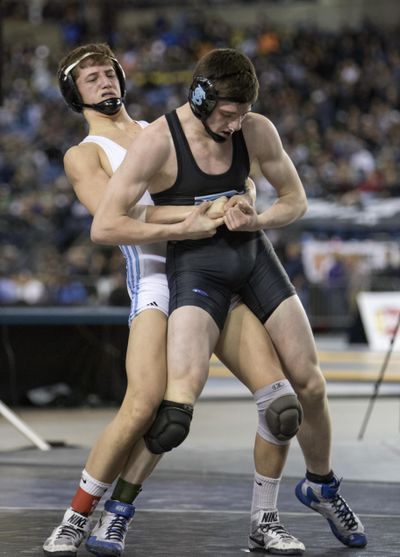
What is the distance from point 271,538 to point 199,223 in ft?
4.04

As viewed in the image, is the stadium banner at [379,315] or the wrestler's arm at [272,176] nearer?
the wrestler's arm at [272,176]

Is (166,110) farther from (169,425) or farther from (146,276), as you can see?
(169,425)

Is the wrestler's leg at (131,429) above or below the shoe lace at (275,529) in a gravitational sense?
above

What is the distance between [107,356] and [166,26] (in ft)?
65.1

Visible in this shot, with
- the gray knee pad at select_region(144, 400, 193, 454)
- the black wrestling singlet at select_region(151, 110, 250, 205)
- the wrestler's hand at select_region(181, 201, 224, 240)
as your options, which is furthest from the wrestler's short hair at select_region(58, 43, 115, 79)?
the gray knee pad at select_region(144, 400, 193, 454)

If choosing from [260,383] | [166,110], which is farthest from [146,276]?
[166,110]

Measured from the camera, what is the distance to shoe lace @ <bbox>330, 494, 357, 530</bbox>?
506 cm

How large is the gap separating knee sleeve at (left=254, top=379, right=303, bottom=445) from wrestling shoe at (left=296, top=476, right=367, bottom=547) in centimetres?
39

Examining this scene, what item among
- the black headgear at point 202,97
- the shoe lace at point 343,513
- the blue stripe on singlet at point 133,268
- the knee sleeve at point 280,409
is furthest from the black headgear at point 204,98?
the shoe lace at point 343,513

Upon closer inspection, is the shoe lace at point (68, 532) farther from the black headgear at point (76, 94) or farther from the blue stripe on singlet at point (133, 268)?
the black headgear at point (76, 94)

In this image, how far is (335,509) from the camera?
5125 mm

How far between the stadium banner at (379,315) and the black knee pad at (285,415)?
42.3ft

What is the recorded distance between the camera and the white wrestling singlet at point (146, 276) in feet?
16.0

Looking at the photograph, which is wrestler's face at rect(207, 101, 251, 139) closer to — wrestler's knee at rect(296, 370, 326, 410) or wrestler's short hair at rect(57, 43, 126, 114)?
wrestler's short hair at rect(57, 43, 126, 114)
